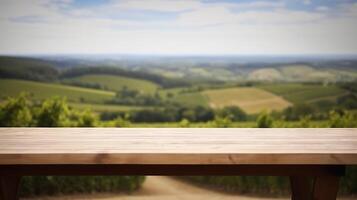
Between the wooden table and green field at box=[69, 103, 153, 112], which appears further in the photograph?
green field at box=[69, 103, 153, 112]

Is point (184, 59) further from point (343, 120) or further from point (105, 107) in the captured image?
point (343, 120)

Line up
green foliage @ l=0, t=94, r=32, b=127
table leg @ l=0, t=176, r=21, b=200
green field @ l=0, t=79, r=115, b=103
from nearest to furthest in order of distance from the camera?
table leg @ l=0, t=176, r=21, b=200
green foliage @ l=0, t=94, r=32, b=127
green field @ l=0, t=79, r=115, b=103

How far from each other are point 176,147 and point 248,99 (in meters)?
2.78

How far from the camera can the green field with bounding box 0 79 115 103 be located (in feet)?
15.0

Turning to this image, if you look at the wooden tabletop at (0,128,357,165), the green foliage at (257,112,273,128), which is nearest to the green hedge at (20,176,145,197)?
the green foliage at (257,112,273,128)

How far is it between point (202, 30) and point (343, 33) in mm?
1421

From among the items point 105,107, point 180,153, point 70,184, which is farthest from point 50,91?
point 180,153

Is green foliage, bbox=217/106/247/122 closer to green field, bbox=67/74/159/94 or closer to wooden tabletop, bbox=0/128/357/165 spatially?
green field, bbox=67/74/159/94

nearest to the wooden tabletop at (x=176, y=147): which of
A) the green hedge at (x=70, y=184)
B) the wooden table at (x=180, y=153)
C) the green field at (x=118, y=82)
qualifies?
the wooden table at (x=180, y=153)

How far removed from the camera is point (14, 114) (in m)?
4.25

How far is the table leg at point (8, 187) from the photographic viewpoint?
89.4 inches

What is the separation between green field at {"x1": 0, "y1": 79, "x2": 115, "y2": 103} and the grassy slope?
104cm

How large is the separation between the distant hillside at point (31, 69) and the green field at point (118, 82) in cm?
24

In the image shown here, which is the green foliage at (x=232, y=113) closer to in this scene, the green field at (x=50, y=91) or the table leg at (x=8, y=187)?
the green field at (x=50, y=91)
